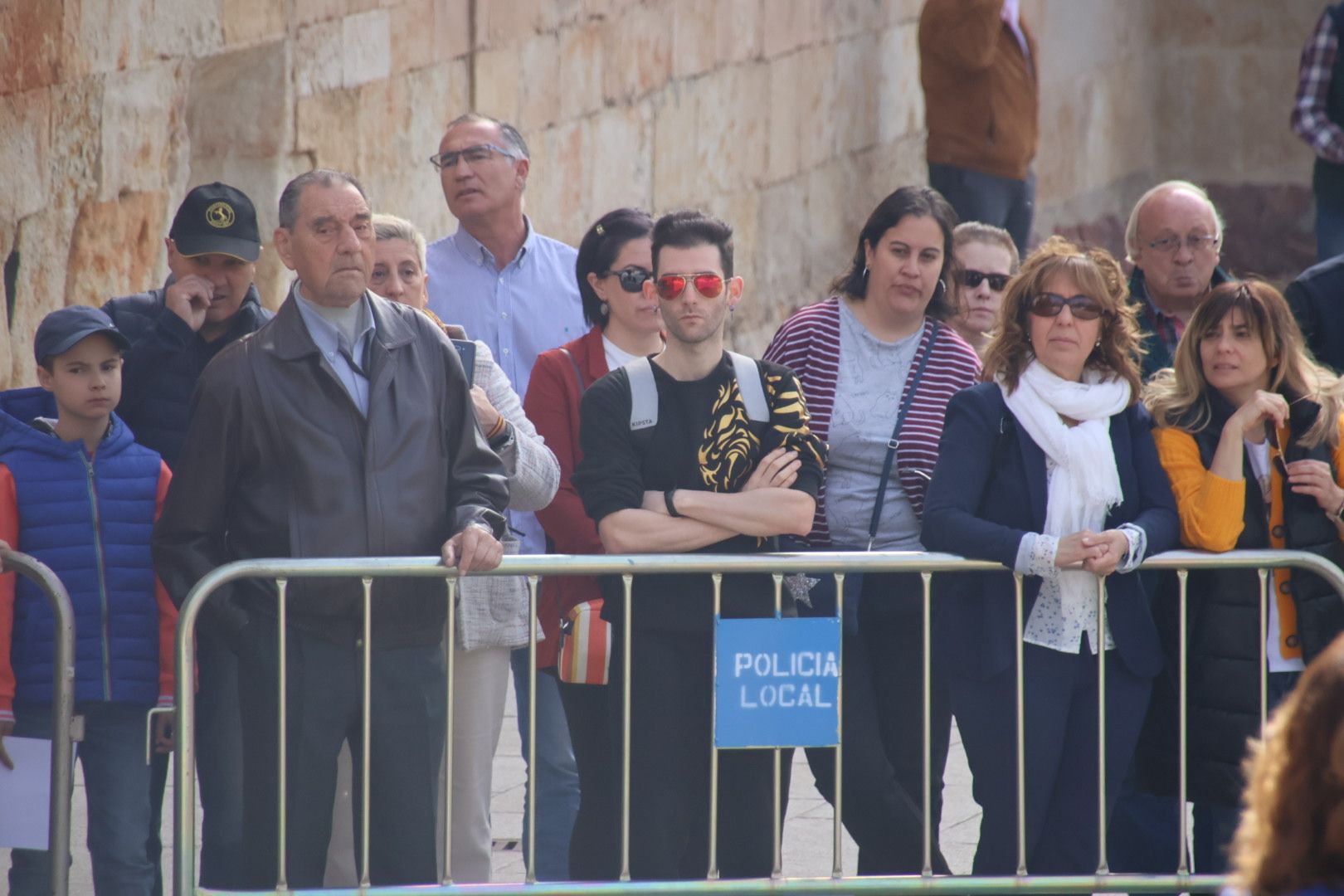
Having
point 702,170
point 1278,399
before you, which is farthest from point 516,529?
point 702,170

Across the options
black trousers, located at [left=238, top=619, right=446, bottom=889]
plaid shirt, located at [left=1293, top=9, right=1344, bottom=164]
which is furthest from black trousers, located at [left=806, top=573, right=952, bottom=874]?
plaid shirt, located at [left=1293, top=9, right=1344, bottom=164]

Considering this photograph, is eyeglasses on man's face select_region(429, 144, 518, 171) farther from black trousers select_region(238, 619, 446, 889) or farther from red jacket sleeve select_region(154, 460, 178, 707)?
black trousers select_region(238, 619, 446, 889)

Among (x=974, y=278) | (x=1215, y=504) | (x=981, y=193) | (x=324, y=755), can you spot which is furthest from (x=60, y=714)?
(x=981, y=193)

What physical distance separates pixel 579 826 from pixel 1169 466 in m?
1.68

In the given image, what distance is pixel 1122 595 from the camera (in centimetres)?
488

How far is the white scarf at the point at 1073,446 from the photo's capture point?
4887 mm

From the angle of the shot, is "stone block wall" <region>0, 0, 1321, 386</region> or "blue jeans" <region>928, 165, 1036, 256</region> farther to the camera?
"blue jeans" <region>928, 165, 1036, 256</region>

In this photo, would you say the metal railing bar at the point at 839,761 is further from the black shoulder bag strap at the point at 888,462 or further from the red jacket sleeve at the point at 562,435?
the red jacket sleeve at the point at 562,435

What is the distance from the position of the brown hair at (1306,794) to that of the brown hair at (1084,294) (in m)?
2.65

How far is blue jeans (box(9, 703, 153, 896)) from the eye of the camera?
507 cm

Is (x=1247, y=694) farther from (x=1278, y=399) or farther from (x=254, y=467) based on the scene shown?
(x=254, y=467)

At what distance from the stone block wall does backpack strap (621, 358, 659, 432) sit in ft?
9.15

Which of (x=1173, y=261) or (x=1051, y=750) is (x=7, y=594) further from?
(x=1173, y=261)

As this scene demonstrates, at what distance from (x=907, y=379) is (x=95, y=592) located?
2.09 meters
